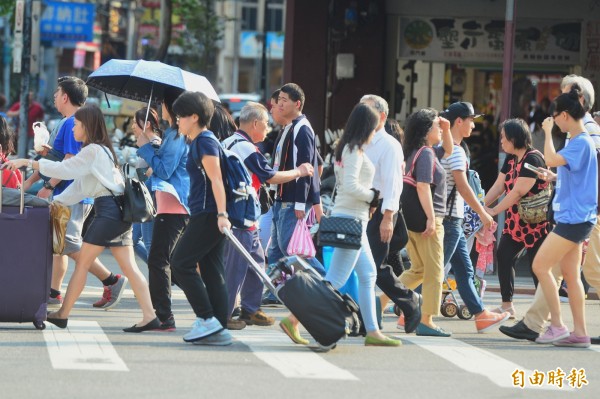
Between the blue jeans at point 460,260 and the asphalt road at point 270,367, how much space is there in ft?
0.91

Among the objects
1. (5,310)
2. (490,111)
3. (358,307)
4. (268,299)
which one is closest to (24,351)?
(5,310)

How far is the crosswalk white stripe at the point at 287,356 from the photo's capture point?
29.2 feet

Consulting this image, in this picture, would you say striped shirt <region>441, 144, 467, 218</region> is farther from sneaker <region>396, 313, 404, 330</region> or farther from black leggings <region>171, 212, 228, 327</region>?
black leggings <region>171, 212, 228, 327</region>

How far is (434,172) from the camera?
10.9 meters

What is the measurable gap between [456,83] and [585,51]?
2641 mm

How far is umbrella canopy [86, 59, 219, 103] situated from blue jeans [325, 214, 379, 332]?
6.30ft

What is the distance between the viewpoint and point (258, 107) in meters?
11.5

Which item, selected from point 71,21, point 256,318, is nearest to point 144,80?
point 256,318

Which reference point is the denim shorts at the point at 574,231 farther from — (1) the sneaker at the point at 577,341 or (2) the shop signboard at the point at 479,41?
(2) the shop signboard at the point at 479,41

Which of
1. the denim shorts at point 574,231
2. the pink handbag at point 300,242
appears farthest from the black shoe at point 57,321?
the denim shorts at point 574,231

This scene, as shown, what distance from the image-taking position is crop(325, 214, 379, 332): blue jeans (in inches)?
392

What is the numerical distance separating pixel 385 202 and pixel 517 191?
2.09 meters

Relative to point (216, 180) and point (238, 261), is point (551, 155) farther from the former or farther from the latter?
point (238, 261)

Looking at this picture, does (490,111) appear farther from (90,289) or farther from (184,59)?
(184,59)
